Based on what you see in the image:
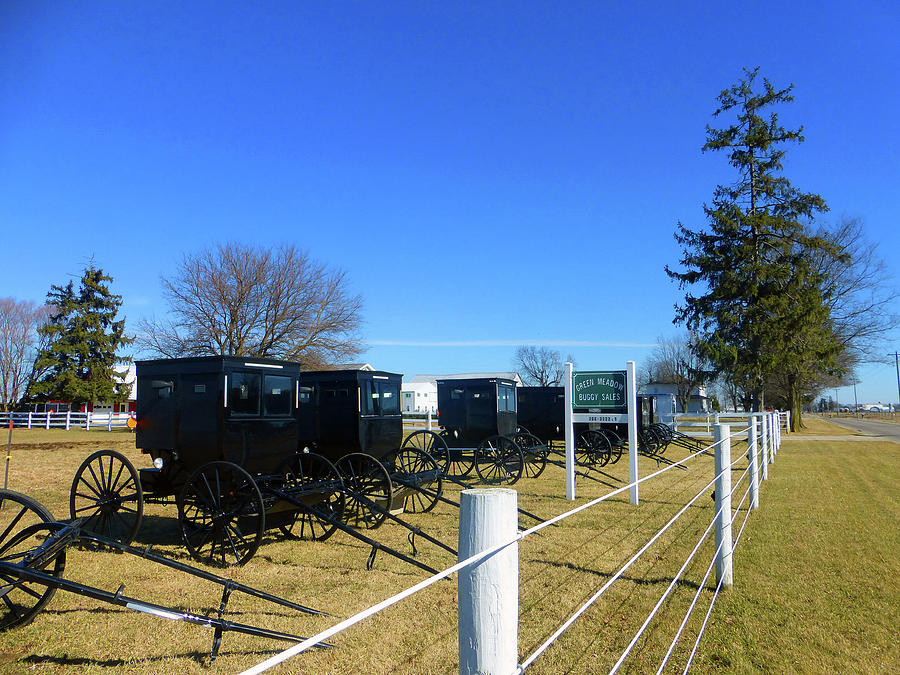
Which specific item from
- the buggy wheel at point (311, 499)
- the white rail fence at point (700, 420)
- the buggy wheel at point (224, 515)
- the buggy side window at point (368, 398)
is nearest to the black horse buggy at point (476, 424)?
the buggy side window at point (368, 398)

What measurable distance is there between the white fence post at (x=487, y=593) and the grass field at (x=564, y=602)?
2.53 metres

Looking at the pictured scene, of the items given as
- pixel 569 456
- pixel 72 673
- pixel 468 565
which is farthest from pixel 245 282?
pixel 468 565

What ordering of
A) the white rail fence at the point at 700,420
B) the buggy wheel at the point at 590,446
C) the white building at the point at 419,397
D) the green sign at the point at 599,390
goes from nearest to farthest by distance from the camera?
the green sign at the point at 599,390 < the buggy wheel at the point at 590,446 < the white rail fence at the point at 700,420 < the white building at the point at 419,397

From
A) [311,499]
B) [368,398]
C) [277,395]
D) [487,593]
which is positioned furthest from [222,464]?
[487,593]

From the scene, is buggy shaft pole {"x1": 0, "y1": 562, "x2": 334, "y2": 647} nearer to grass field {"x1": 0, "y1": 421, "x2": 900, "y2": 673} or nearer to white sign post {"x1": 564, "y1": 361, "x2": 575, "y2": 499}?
grass field {"x1": 0, "y1": 421, "x2": 900, "y2": 673}

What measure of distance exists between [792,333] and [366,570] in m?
30.3

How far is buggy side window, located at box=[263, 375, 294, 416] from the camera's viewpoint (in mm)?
7613

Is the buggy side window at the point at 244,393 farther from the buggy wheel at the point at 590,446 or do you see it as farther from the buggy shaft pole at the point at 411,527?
the buggy wheel at the point at 590,446

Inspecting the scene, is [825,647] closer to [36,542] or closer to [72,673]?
[72,673]

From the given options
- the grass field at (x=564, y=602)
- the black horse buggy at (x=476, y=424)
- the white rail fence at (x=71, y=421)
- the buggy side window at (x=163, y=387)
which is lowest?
the grass field at (x=564, y=602)

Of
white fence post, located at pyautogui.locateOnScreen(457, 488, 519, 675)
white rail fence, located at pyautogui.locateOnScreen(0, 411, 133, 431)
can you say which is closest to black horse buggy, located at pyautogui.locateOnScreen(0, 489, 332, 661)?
white fence post, located at pyautogui.locateOnScreen(457, 488, 519, 675)

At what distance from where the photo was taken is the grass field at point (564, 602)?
4027 mm

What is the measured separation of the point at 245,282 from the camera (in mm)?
30000

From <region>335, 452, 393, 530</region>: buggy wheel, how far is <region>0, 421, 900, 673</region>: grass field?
351 millimetres
